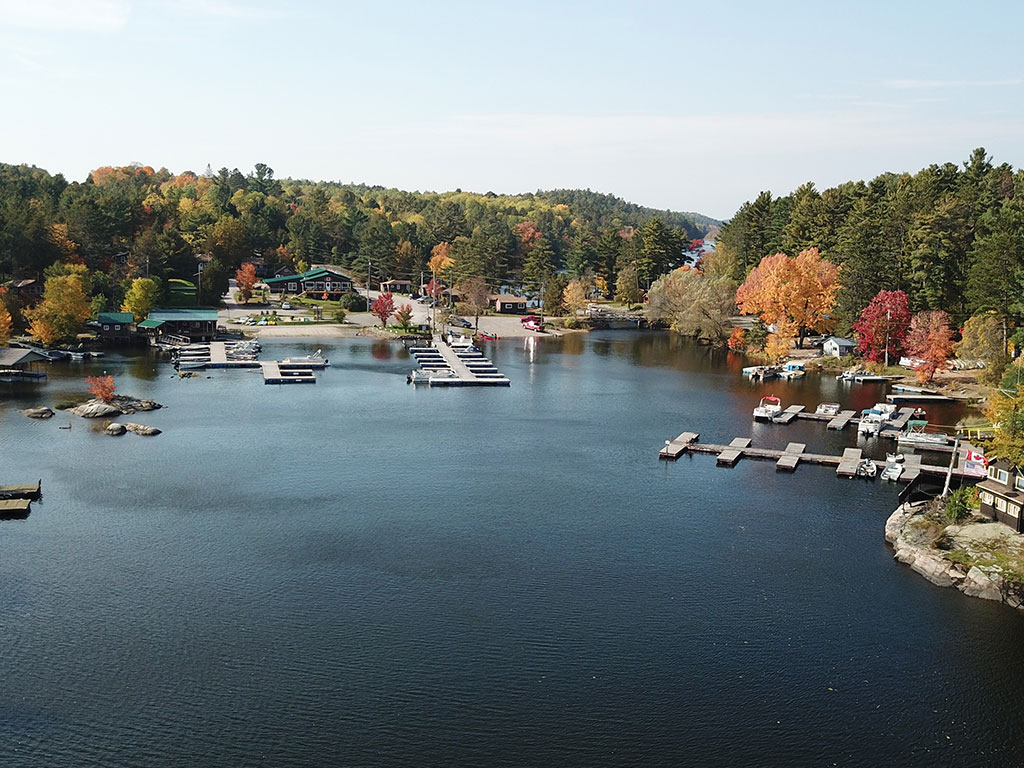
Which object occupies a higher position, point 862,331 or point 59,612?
point 862,331

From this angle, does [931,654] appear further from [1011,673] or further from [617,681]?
[617,681]

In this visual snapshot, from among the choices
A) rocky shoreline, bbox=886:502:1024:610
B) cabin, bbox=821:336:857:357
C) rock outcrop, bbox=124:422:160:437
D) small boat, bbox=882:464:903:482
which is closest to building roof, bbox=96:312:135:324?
rock outcrop, bbox=124:422:160:437

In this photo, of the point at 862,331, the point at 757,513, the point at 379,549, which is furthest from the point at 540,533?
the point at 862,331

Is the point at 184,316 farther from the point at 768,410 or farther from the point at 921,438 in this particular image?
the point at 921,438

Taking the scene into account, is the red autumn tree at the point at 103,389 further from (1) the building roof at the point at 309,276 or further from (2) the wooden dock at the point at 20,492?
(1) the building roof at the point at 309,276

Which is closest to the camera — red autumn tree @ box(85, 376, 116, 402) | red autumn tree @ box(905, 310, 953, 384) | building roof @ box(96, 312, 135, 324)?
red autumn tree @ box(85, 376, 116, 402)

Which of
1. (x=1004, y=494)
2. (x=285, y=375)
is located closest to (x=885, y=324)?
(x=1004, y=494)

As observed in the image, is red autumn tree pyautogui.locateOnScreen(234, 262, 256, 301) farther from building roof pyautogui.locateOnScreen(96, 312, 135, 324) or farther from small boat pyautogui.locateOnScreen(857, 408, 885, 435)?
small boat pyautogui.locateOnScreen(857, 408, 885, 435)
